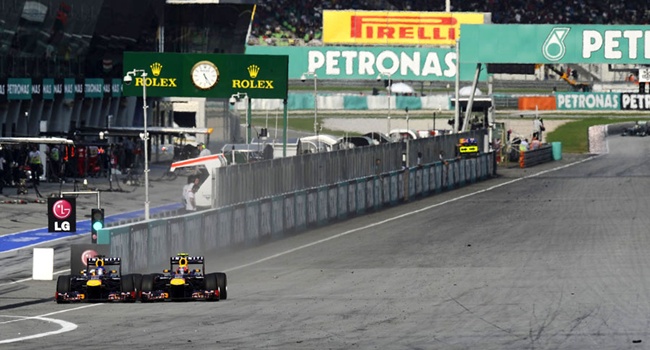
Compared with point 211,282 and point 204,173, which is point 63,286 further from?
point 204,173

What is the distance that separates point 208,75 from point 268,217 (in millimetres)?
12933

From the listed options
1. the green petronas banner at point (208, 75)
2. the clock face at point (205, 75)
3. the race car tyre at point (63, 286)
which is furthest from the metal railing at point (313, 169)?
the race car tyre at point (63, 286)

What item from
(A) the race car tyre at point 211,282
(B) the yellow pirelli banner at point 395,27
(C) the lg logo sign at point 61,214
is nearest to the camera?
(A) the race car tyre at point 211,282

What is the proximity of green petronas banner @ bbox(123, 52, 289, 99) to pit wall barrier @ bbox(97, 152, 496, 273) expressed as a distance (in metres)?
5.28

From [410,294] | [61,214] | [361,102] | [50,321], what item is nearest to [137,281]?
[61,214]

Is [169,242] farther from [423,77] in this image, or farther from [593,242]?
[423,77]

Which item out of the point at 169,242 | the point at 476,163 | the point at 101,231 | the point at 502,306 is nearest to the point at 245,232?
the point at 169,242

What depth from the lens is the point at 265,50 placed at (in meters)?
71.2

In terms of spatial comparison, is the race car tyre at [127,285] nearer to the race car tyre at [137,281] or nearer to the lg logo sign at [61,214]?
the race car tyre at [137,281]

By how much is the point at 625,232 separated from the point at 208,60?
16451 millimetres

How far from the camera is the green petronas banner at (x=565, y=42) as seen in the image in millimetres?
58719

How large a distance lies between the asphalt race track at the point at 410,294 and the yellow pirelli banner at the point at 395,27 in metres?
43.1

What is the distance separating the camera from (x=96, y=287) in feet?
78.8

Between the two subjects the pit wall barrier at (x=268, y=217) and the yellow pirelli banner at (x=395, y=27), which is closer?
the pit wall barrier at (x=268, y=217)
